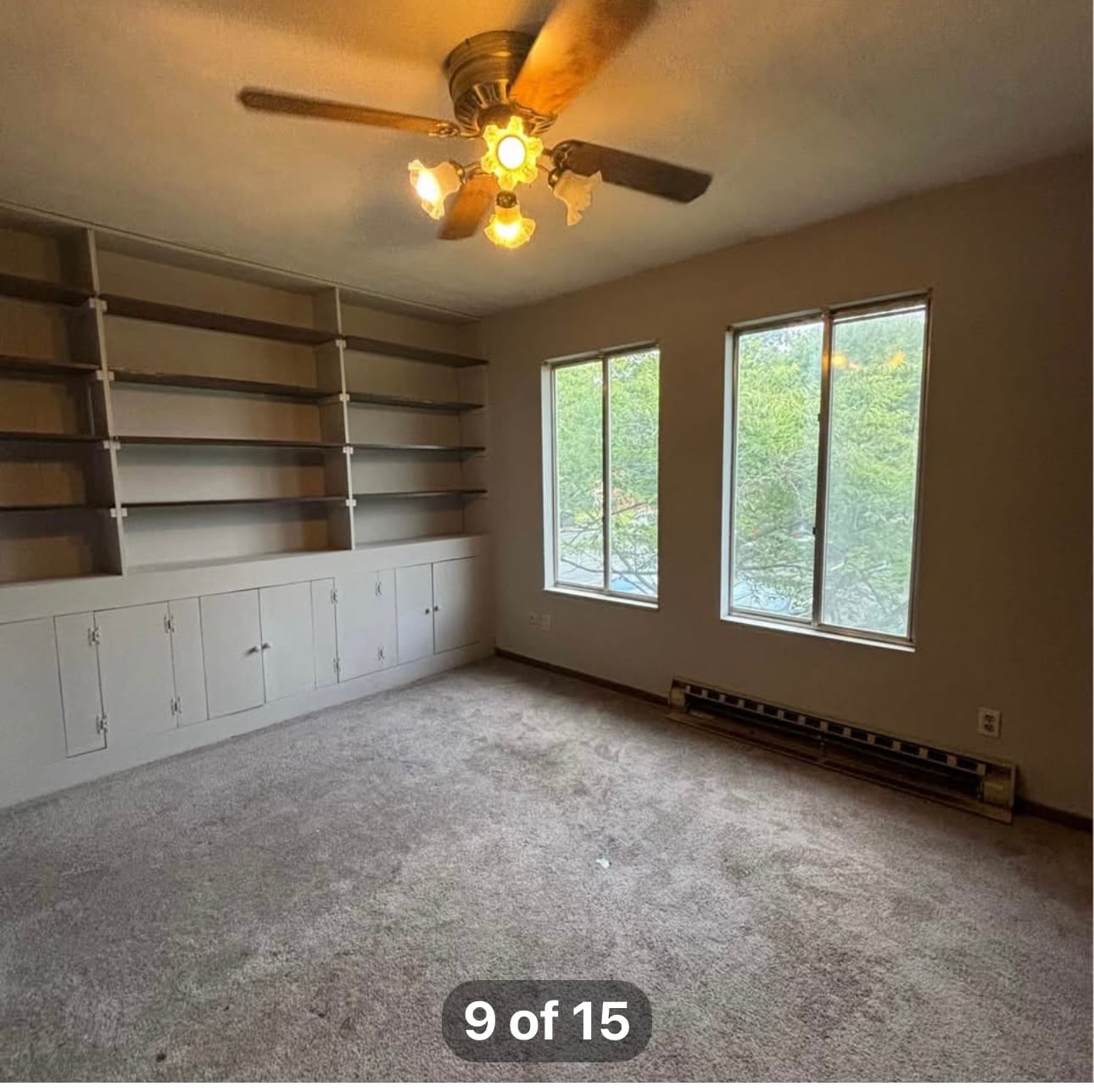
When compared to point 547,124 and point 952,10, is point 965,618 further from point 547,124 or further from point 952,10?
point 547,124

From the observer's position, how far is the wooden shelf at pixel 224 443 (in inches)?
118

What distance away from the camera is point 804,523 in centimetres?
309

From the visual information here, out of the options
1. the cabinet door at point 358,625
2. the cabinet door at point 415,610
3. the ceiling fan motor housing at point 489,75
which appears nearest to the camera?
the ceiling fan motor housing at point 489,75

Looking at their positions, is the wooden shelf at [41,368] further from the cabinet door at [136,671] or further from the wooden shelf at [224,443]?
the cabinet door at [136,671]

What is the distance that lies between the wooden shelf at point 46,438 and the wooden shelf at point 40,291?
627mm

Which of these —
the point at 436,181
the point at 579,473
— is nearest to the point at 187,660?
the point at 579,473

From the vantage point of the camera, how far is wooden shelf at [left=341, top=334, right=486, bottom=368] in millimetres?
3855

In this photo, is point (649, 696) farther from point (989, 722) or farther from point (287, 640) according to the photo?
point (287, 640)

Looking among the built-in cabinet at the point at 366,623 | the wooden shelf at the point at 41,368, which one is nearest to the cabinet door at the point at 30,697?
the wooden shelf at the point at 41,368

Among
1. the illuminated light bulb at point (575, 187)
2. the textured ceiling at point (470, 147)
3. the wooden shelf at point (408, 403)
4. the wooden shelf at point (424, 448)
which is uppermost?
the textured ceiling at point (470, 147)

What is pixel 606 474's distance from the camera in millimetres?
3932

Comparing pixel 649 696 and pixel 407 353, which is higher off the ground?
pixel 407 353

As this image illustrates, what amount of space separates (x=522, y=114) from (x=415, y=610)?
10.3 feet

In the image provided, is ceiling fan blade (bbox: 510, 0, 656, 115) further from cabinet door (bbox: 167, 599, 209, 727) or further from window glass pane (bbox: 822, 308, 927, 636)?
cabinet door (bbox: 167, 599, 209, 727)
